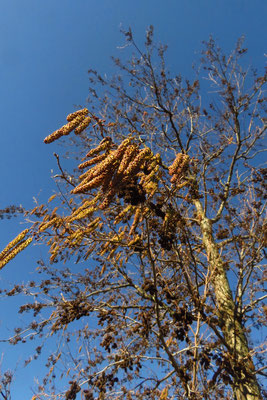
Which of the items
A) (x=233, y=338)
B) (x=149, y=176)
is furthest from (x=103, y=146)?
(x=233, y=338)

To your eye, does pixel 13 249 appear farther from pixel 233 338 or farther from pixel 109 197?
pixel 233 338

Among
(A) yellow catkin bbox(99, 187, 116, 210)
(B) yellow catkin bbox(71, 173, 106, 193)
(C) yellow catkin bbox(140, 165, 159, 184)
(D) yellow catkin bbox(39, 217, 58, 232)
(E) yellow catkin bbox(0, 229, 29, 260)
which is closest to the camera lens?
(B) yellow catkin bbox(71, 173, 106, 193)

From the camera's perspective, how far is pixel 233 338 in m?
4.27

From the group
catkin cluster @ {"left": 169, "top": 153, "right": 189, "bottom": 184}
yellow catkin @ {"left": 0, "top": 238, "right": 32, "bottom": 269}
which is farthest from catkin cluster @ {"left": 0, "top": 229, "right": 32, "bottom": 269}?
catkin cluster @ {"left": 169, "top": 153, "right": 189, "bottom": 184}

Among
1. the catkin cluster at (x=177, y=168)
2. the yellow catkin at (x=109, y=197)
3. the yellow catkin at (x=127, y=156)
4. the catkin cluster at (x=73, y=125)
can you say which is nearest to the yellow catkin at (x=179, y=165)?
the catkin cluster at (x=177, y=168)

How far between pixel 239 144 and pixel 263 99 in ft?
4.87

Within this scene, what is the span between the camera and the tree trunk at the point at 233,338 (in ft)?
8.30

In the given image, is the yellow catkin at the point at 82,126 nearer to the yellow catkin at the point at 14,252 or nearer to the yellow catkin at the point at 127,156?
the yellow catkin at the point at 127,156

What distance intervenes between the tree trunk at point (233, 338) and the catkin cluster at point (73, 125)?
1644 mm

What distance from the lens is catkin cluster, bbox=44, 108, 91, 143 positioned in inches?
93.9

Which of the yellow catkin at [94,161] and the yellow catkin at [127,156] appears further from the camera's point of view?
the yellow catkin at [94,161]

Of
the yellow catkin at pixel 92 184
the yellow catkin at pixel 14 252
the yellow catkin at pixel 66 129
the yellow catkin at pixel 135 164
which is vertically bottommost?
the yellow catkin at pixel 14 252

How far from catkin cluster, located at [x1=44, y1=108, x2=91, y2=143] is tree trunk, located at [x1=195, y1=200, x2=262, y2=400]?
1644mm

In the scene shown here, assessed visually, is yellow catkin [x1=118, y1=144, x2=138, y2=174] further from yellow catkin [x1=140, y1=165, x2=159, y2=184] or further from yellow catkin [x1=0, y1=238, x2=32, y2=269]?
yellow catkin [x1=0, y1=238, x2=32, y2=269]
